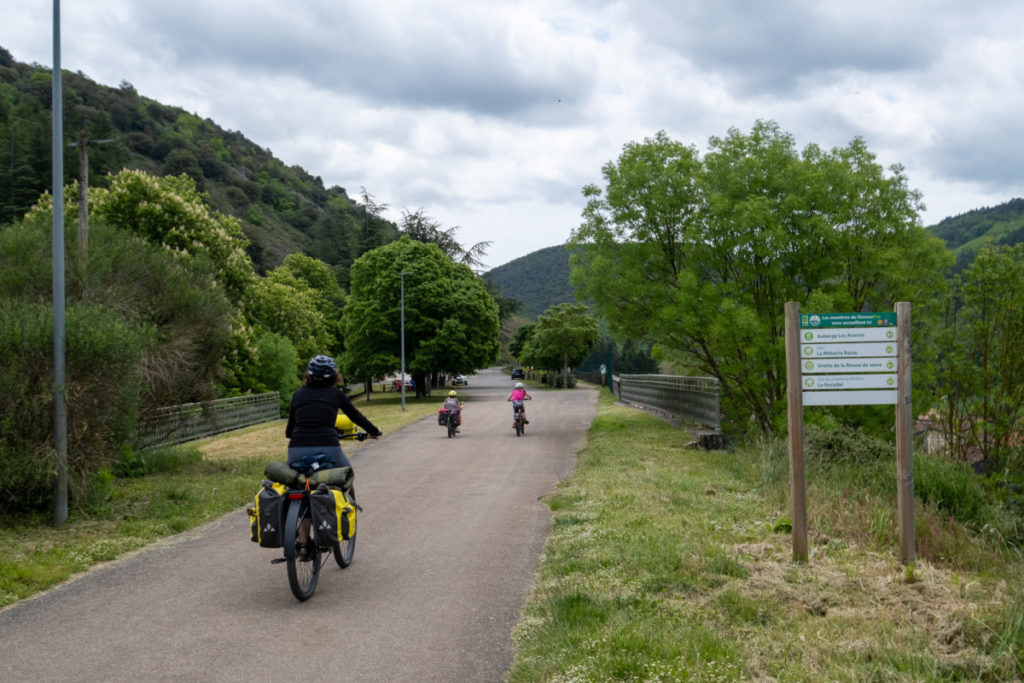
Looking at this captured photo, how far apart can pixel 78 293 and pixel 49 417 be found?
4260 mm

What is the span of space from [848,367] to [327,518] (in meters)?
4.76

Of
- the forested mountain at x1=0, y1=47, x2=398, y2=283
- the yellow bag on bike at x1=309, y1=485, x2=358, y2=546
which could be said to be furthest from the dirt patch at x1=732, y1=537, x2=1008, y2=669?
the forested mountain at x1=0, y1=47, x2=398, y2=283

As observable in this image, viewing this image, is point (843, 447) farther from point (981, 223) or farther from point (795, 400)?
point (981, 223)

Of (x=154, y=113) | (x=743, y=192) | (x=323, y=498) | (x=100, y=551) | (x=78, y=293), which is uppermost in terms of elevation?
(x=154, y=113)

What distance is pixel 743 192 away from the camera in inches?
781

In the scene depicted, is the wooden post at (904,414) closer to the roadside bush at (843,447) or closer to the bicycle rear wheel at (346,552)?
the bicycle rear wheel at (346,552)

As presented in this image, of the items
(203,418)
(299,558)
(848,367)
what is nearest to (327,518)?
(299,558)

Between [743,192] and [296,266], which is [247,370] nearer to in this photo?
[743,192]

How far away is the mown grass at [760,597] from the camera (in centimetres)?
476

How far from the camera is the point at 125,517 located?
1070cm

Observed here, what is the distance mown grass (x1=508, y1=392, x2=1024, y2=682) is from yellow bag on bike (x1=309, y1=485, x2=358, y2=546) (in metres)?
1.61

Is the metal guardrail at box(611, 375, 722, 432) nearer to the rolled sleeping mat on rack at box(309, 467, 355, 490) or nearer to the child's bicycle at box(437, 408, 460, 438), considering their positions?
the child's bicycle at box(437, 408, 460, 438)

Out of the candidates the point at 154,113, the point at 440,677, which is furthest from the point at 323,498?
the point at 154,113

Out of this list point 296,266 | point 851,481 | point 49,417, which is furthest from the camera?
point 296,266
